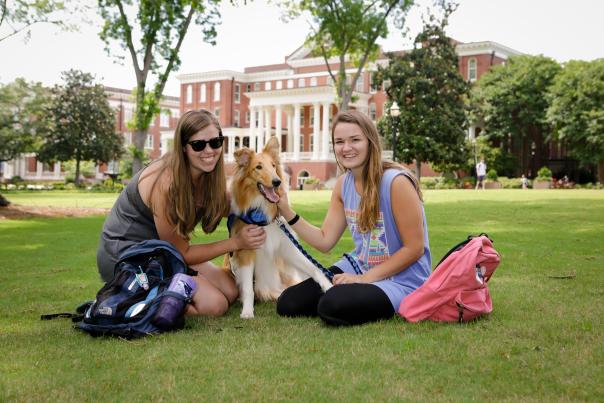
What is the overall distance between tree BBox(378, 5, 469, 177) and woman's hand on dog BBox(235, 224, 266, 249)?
36751mm

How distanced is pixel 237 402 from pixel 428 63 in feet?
136

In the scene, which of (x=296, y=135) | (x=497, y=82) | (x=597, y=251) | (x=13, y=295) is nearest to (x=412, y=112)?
(x=497, y=82)

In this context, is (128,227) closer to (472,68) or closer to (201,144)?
(201,144)

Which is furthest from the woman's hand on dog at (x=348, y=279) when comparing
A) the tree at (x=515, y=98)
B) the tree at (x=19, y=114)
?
the tree at (x=19, y=114)

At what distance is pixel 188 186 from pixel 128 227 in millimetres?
631

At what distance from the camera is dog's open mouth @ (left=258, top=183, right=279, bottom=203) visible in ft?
16.6

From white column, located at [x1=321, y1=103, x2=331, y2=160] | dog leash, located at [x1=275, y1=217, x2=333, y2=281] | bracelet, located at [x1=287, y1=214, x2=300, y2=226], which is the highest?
white column, located at [x1=321, y1=103, x2=331, y2=160]

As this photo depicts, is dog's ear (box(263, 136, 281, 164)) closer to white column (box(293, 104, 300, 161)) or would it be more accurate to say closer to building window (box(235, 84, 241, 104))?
white column (box(293, 104, 300, 161))

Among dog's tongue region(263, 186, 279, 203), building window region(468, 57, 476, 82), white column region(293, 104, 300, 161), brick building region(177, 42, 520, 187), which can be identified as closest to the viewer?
dog's tongue region(263, 186, 279, 203)

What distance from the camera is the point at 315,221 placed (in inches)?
577

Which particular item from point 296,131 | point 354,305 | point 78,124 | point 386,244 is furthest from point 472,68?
point 354,305

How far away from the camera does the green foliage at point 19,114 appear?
48562 millimetres

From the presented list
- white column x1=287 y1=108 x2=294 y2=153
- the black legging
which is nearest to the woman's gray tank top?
the black legging

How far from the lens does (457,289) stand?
4.52 m
